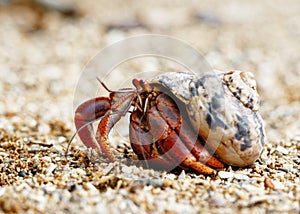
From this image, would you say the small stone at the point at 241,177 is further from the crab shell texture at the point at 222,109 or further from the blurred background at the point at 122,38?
the blurred background at the point at 122,38

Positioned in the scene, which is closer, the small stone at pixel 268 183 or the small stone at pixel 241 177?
the small stone at pixel 268 183

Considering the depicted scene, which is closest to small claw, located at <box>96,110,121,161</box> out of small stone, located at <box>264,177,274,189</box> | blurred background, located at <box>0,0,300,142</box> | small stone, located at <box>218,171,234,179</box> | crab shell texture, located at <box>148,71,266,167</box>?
crab shell texture, located at <box>148,71,266,167</box>

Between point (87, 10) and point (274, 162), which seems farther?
point (87, 10)

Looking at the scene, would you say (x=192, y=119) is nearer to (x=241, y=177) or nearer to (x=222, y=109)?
(x=222, y=109)

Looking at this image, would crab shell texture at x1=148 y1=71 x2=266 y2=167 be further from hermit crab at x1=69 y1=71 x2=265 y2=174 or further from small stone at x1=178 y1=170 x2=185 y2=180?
small stone at x1=178 y1=170 x2=185 y2=180

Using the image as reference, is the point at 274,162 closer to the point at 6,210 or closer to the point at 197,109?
the point at 197,109

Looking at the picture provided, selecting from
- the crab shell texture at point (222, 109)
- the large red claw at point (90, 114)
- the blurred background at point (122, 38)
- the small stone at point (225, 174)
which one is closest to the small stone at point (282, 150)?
the blurred background at point (122, 38)

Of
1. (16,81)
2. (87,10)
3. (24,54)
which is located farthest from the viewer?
(87,10)

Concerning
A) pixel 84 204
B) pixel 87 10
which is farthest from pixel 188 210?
pixel 87 10
